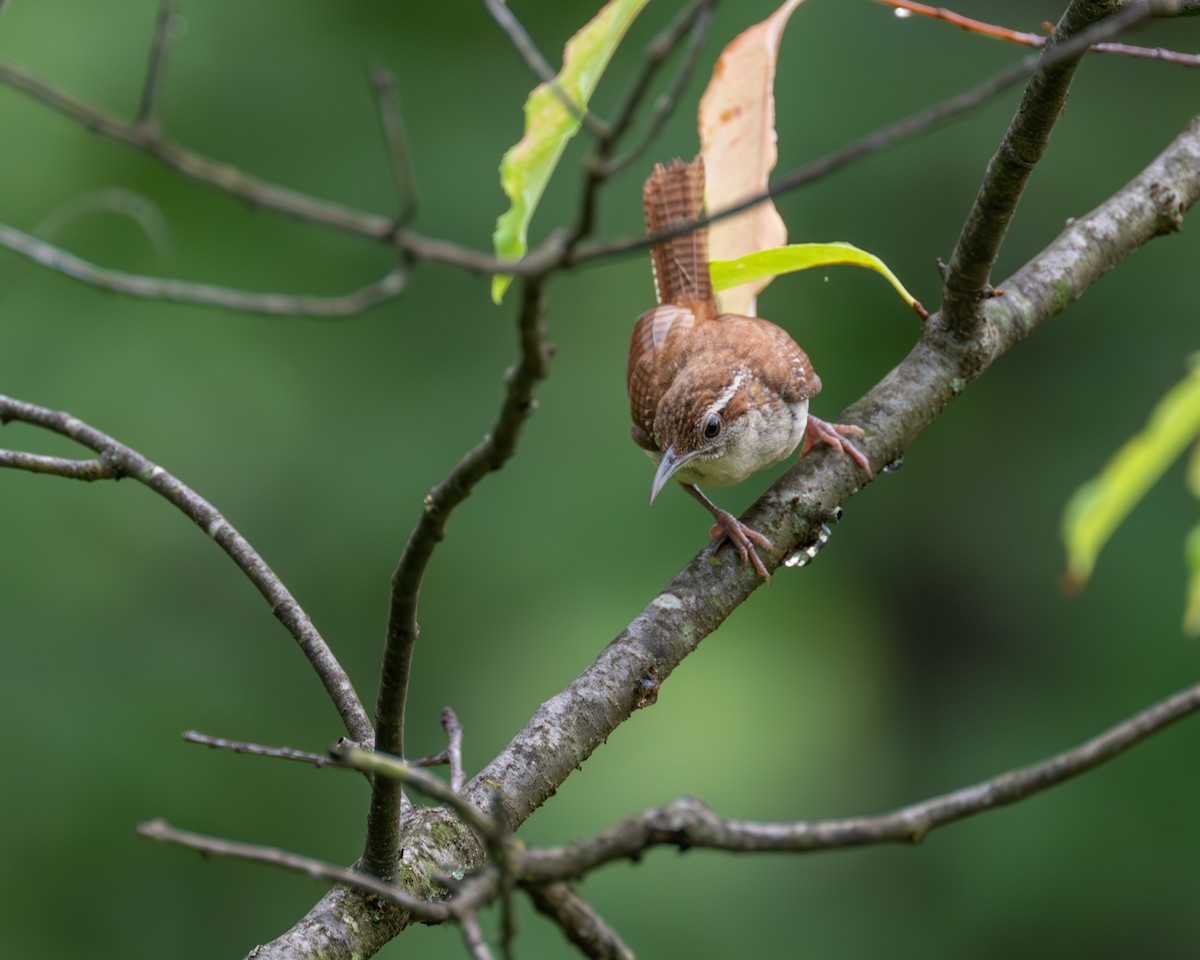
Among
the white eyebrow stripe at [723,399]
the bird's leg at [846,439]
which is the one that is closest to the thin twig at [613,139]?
the bird's leg at [846,439]

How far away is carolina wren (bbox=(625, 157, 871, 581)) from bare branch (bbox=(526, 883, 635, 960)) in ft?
5.89

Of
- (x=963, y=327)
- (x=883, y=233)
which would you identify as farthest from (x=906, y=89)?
(x=963, y=327)

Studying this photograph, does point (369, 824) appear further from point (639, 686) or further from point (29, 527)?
point (29, 527)

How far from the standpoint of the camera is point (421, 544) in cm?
132

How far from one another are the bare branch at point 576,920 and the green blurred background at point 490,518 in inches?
139

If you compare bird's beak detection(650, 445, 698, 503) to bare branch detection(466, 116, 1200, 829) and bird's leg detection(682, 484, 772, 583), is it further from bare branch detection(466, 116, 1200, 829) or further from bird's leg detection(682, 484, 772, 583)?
bird's leg detection(682, 484, 772, 583)

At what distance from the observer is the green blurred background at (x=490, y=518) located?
4797 millimetres

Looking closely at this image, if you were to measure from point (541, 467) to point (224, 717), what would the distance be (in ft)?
5.07

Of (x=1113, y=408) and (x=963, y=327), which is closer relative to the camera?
(x=963, y=327)

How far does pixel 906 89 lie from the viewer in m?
5.18

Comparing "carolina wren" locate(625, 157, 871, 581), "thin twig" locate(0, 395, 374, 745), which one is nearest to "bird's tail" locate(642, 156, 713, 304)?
"carolina wren" locate(625, 157, 871, 581)

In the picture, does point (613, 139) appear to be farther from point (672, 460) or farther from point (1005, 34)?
point (672, 460)

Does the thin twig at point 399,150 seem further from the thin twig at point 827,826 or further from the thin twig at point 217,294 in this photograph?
the thin twig at point 827,826

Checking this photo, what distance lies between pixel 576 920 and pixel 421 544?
16.6 inches
